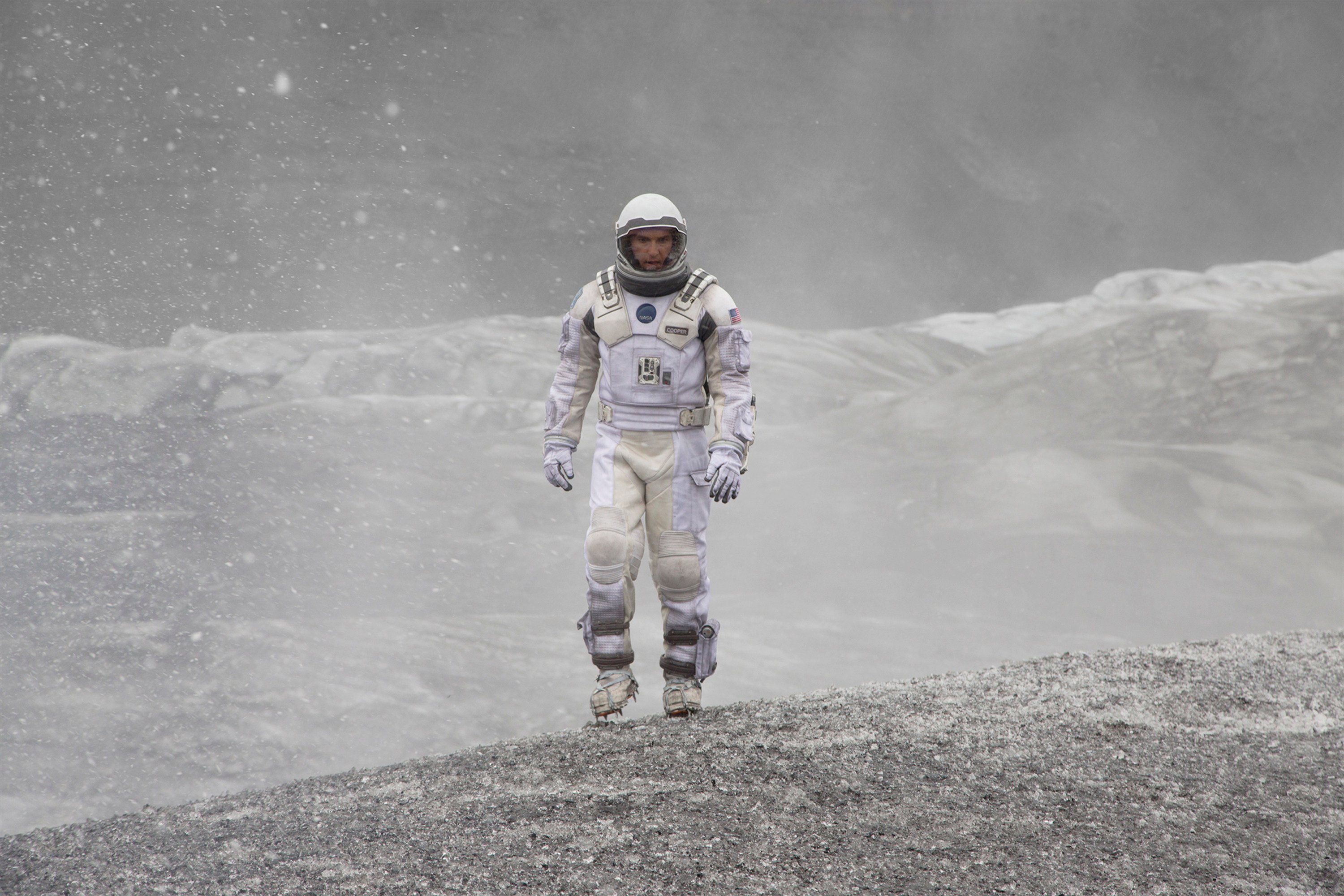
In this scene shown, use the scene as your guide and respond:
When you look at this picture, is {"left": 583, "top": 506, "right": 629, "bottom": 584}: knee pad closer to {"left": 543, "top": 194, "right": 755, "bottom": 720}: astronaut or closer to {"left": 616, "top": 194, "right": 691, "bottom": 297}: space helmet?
{"left": 543, "top": 194, "right": 755, "bottom": 720}: astronaut

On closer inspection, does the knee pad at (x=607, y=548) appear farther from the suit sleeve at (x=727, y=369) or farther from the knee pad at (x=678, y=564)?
the suit sleeve at (x=727, y=369)

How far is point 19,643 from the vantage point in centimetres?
4162

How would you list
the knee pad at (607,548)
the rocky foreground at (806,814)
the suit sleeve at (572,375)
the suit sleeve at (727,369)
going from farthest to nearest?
the suit sleeve at (572,375), the suit sleeve at (727,369), the knee pad at (607,548), the rocky foreground at (806,814)

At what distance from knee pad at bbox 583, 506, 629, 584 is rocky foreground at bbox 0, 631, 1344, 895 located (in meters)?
0.55

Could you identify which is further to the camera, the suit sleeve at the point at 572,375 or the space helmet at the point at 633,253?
the suit sleeve at the point at 572,375

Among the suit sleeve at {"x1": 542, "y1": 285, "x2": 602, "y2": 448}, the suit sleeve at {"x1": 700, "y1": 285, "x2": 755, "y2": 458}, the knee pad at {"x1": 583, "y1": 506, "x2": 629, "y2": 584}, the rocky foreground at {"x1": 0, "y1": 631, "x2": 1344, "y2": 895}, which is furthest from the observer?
the suit sleeve at {"x1": 542, "y1": 285, "x2": 602, "y2": 448}

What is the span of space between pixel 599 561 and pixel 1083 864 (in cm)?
177

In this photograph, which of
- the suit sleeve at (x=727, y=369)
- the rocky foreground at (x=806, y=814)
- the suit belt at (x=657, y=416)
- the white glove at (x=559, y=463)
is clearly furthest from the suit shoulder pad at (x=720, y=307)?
the rocky foreground at (x=806, y=814)

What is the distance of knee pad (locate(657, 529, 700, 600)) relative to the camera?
372 centimetres

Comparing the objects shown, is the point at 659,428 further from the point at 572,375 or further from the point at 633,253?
the point at 633,253

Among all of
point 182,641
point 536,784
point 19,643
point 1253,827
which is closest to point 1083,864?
point 1253,827

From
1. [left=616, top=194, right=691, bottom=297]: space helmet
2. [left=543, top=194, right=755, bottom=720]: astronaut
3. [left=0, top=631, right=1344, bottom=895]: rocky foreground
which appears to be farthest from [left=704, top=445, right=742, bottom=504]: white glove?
[left=0, top=631, right=1344, bottom=895]: rocky foreground

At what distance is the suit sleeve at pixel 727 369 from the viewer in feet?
12.2

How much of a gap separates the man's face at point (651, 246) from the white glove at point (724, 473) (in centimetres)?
71
